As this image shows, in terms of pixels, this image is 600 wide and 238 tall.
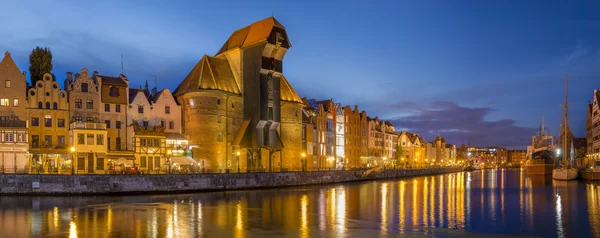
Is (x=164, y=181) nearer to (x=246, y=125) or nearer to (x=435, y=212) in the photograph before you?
(x=246, y=125)

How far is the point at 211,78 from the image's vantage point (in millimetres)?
70188

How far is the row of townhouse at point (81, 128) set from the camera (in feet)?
180

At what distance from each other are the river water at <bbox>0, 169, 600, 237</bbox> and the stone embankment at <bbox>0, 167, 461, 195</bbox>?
2729 mm

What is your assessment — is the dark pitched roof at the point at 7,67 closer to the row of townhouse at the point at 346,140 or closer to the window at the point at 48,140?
the window at the point at 48,140

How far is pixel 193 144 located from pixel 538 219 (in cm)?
4556

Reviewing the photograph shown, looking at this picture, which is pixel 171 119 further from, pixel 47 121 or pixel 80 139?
pixel 47 121

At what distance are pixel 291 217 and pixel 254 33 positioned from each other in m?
44.1

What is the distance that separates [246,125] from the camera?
70938 millimetres

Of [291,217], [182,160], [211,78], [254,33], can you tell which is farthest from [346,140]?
[291,217]

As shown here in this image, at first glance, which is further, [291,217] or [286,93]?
[286,93]

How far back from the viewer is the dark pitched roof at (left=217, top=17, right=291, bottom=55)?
235ft

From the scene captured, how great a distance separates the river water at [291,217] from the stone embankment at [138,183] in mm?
2729

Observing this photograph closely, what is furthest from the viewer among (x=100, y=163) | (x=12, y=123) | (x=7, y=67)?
(x=100, y=163)

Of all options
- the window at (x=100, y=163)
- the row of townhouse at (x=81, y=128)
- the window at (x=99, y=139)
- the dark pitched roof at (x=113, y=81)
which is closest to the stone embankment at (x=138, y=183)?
the row of townhouse at (x=81, y=128)
